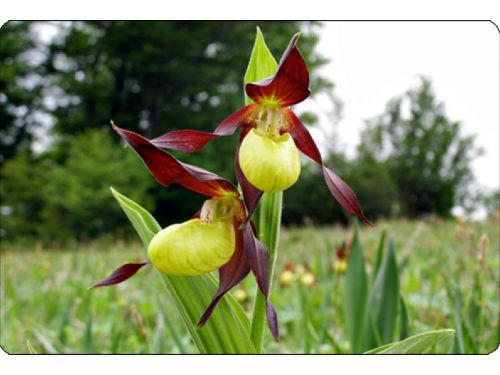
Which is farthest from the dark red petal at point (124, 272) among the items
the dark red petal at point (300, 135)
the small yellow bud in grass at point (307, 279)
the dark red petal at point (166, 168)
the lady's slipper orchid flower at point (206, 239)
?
the small yellow bud in grass at point (307, 279)

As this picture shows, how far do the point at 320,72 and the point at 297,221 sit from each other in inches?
88.3

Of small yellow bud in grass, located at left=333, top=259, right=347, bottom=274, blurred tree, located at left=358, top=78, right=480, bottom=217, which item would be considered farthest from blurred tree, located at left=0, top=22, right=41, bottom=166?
small yellow bud in grass, located at left=333, top=259, right=347, bottom=274

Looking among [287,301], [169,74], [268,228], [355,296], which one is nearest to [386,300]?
[355,296]

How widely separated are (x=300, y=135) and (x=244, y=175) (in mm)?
87

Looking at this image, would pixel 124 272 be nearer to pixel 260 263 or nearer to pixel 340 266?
pixel 260 263

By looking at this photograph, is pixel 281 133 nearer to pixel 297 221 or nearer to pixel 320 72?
pixel 320 72

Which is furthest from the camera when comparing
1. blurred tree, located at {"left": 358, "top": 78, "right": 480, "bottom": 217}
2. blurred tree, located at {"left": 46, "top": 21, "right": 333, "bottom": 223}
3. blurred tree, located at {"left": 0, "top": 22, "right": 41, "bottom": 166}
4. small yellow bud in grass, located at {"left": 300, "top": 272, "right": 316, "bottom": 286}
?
blurred tree, located at {"left": 0, "top": 22, "right": 41, "bottom": 166}

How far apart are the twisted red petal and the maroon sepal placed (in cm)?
10

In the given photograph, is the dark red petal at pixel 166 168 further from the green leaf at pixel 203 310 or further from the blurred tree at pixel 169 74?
the blurred tree at pixel 169 74

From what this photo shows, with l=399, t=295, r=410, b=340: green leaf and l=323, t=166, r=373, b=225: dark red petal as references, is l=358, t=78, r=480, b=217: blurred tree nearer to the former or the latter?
l=399, t=295, r=410, b=340: green leaf

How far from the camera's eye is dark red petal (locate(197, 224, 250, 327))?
619 millimetres

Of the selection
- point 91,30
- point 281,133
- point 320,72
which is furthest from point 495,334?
point 91,30

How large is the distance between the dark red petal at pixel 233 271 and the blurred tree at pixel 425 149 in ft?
6.47

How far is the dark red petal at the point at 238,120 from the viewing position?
2.01 feet
